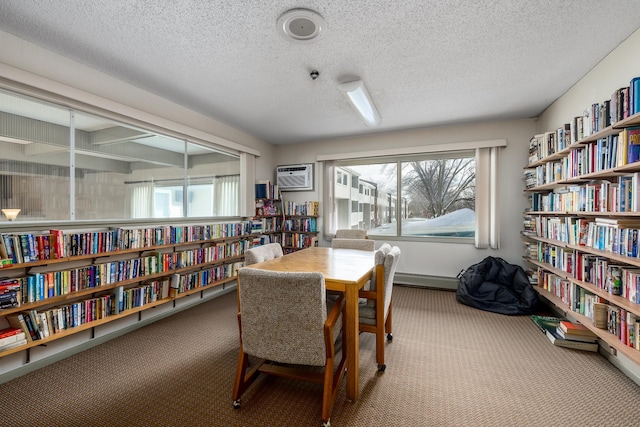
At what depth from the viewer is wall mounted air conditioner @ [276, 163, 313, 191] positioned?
4.96 meters

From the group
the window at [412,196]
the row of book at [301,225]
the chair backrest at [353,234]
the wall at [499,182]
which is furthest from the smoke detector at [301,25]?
the row of book at [301,225]

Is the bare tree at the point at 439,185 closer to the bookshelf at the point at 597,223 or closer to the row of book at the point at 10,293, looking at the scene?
the bookshelf at the point at 597,223

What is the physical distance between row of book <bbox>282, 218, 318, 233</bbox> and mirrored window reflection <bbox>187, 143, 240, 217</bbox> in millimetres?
1025

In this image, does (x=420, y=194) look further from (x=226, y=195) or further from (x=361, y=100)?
(x=226, y=195)

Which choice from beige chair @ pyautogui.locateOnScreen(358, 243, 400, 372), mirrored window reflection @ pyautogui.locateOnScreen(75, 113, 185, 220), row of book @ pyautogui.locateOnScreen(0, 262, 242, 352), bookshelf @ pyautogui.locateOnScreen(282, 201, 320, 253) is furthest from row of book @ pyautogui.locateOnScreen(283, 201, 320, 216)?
beige chair @ pyautogui.locateOnScreen(358, 243, 400, 372)

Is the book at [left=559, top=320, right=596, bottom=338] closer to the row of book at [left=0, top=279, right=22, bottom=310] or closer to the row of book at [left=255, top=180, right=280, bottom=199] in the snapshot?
the row of book at [left=255, top=180, right=280, bottom=199]

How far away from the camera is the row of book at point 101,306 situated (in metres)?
1.98

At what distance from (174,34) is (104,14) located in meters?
0.41

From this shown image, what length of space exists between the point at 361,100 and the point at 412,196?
83.4 inches

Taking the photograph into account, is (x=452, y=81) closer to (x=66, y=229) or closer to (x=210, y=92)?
(x=210, y=92)

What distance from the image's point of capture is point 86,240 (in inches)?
90.4

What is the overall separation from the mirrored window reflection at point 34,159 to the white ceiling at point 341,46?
52 cm

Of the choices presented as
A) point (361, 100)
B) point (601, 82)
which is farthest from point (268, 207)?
point (601, 82)

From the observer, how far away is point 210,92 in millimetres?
2922
